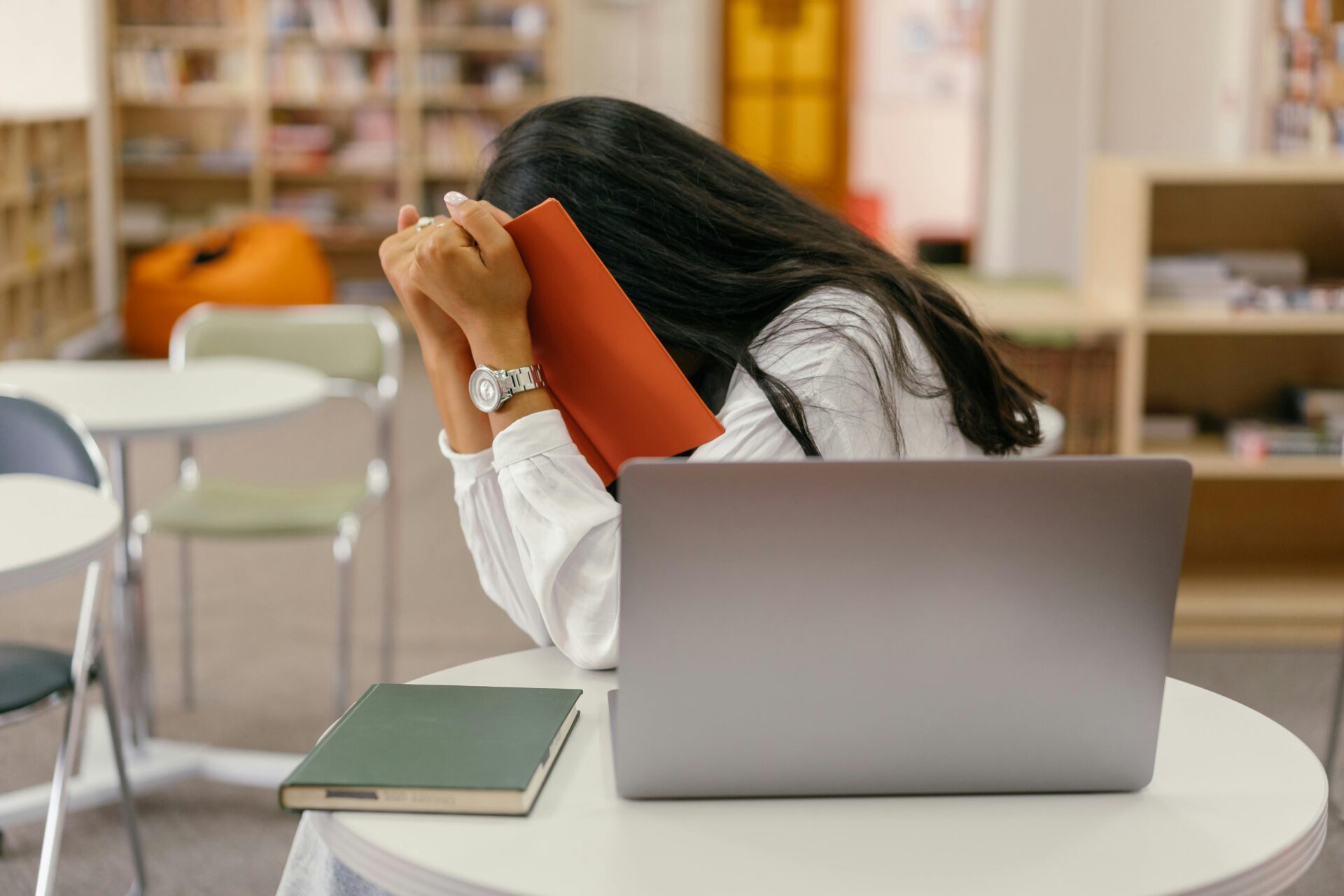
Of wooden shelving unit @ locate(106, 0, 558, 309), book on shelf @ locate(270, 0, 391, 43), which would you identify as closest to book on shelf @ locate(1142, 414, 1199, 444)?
wooden shelving unit @ locate(106, 0, 558, 309)

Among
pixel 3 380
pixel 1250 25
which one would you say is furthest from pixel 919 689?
pixel 1250 25

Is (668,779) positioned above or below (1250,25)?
below

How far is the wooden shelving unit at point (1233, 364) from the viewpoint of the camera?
3018 millimetres

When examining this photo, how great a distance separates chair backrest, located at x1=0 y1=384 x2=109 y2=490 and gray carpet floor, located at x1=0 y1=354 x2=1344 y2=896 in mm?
638

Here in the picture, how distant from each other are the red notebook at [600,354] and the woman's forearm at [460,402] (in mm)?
73

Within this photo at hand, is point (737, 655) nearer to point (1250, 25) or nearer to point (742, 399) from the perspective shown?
point (742, 399)

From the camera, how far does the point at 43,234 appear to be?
6.33 metres

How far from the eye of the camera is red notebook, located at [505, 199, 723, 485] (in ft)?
3.66

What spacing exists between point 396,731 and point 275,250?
617cm

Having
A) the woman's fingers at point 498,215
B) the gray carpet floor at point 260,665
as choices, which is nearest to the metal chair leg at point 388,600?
the gray carpet floor at point 260,665

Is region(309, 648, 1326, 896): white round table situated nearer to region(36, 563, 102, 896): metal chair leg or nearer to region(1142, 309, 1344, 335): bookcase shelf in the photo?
region(36, 563, 102, 896): metal chair leg

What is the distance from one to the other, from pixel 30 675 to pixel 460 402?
100 centimetres

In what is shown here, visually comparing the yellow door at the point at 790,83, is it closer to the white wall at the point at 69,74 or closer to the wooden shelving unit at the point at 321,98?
the wooden shelving unit at the point at 321,98

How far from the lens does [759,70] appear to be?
9.34m
